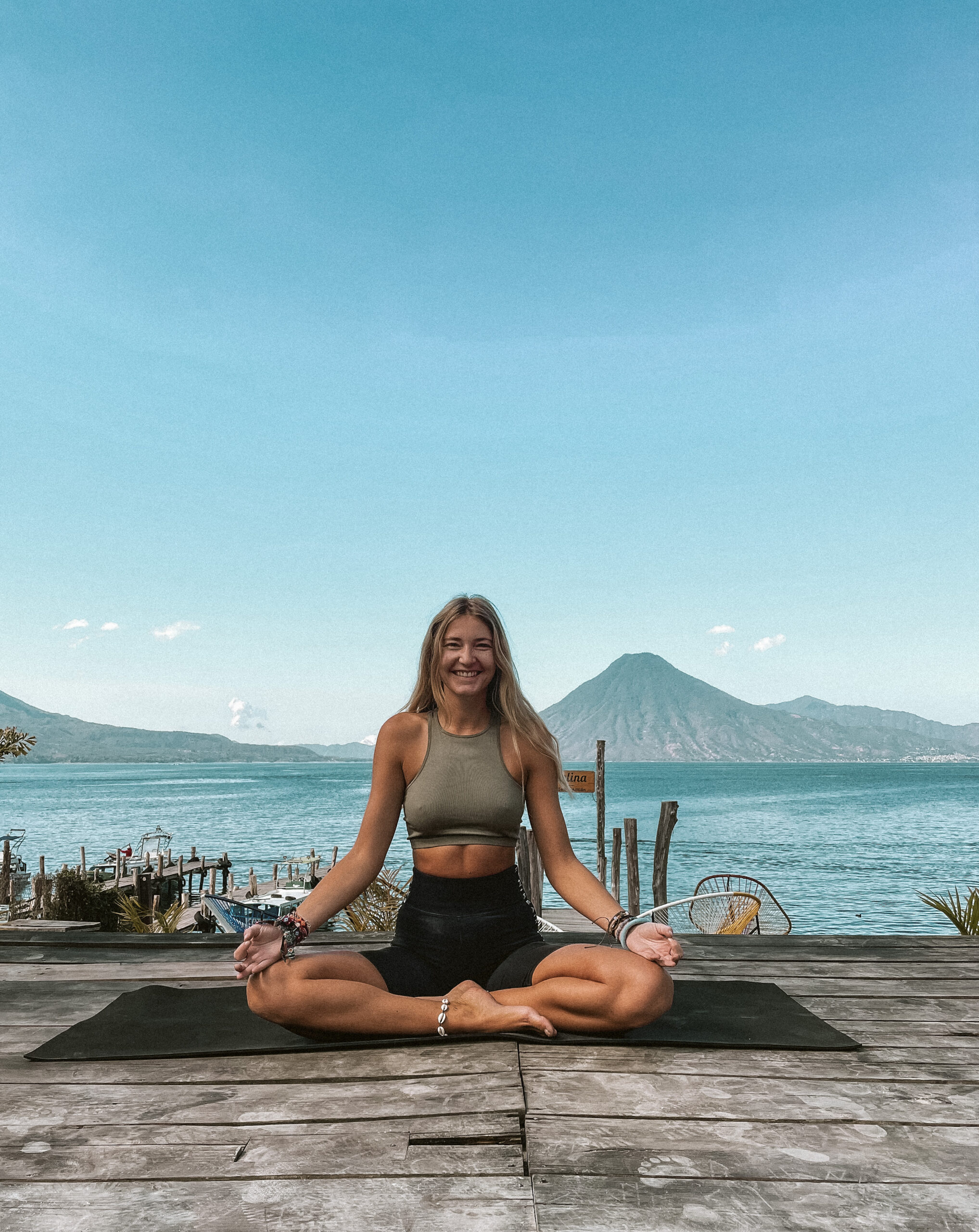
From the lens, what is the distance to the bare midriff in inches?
105

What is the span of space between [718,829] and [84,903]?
45.1m

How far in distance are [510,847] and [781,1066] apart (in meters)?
0.97

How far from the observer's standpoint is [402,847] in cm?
3678

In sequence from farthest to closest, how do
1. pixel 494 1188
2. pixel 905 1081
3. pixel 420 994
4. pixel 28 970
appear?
1. pixel 28 970
2. pixel 420 994
3. pixel 905 1081
4. pixel 494 1188

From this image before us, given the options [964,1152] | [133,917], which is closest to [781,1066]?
[964,1152]

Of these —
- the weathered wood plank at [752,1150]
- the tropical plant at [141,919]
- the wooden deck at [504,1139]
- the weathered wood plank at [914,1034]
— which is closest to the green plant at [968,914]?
the weathered wood plank at [914,1034]

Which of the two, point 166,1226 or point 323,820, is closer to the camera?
point 166,1226

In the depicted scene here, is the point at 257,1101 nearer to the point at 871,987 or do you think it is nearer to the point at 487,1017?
the point at 487,1017

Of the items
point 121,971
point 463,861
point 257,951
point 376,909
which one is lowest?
Answer: point 376,909

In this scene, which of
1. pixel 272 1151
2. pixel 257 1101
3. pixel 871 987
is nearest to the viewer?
pixel 272 1151

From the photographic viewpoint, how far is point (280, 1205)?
152cm

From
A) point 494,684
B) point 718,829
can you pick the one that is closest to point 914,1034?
point 494,684

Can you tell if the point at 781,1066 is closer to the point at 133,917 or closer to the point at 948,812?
the point at 133,917

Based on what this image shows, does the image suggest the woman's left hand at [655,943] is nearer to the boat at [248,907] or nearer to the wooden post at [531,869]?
the wooden post at [531,869]
